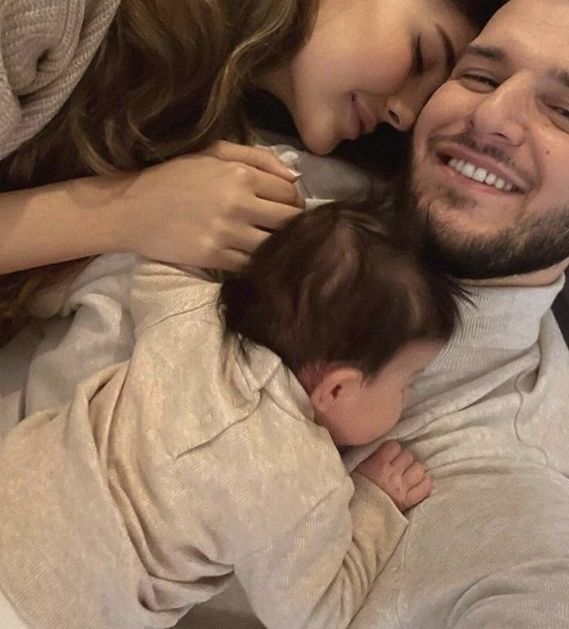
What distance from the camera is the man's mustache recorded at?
1126mm

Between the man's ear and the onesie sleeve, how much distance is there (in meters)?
0.09

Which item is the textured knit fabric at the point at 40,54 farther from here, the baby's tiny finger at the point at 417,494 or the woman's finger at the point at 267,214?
the baby's tiny finger at the point at 417,494

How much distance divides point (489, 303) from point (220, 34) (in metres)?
0.51

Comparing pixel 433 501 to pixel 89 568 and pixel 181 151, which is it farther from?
pixel 181 151

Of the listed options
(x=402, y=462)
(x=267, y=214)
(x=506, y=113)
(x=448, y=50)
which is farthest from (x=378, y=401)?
(x=448, y=50)

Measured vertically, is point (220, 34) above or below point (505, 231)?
above

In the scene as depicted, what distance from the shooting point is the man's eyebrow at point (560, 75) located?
1.11 metres

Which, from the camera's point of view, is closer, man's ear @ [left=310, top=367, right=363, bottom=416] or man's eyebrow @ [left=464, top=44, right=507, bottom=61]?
man's ear @ [left=310, top=367, right=363, bottom=416]

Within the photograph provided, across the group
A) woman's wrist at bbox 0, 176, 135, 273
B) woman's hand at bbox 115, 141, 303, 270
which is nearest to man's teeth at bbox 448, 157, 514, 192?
woman's hand at bbox 115, 141, 303, 270

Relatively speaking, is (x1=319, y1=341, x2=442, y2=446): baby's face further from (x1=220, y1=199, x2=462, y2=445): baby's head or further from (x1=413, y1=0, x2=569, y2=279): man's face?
(x1=413, y1=0, x2=569, y2=279): man's face

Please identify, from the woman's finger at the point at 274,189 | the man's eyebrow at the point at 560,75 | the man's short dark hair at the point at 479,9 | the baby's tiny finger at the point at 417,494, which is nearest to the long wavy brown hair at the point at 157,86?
the woman's finger at the point at 274,189

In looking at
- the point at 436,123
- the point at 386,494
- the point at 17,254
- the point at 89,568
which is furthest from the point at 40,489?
the point at 436,123

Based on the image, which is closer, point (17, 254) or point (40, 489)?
point (40, 489)

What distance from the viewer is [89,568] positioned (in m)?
0.93
